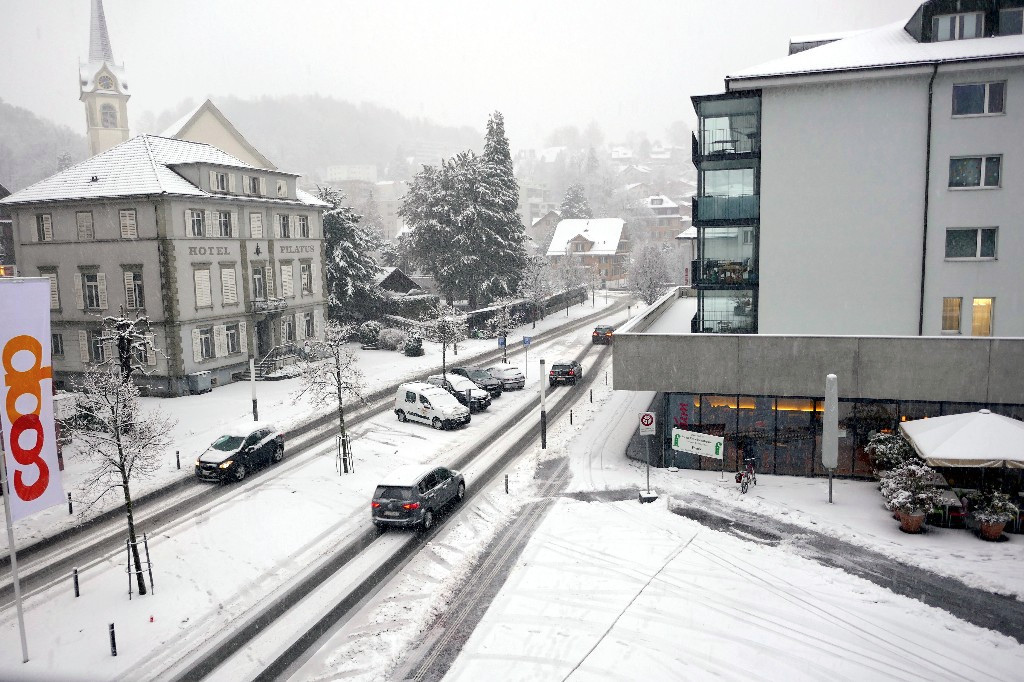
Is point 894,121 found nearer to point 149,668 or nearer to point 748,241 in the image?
point 748,241

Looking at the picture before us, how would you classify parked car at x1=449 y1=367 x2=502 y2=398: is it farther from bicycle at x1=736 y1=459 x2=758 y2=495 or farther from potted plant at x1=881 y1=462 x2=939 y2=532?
potted plant at x1=881 y1=462 x2=939 y2=532

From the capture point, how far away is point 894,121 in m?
25.7

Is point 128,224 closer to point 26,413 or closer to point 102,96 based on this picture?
point 26,413

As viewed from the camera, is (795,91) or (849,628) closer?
(849,628)

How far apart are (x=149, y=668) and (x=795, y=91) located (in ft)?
93.1

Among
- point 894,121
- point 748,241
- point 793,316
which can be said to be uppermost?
point 894,121

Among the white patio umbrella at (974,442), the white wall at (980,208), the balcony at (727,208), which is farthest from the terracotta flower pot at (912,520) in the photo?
the balcony at (727,208)

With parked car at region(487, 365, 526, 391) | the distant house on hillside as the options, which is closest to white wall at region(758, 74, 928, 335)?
parked car at region(487, 365, 526, 391)

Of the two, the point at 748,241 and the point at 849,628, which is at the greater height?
the point at 748,241

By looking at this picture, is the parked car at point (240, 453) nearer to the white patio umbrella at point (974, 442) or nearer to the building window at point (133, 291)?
the building window at point (133, 291)

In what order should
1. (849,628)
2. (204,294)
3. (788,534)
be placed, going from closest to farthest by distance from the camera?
(849,628)
(788,534)
(204,294)

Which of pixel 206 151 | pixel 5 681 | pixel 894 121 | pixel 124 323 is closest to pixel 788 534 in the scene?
pixel 894 121

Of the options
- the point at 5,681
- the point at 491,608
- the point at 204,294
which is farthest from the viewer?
the point at 204,294

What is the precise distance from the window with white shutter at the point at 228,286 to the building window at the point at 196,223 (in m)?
2.71
